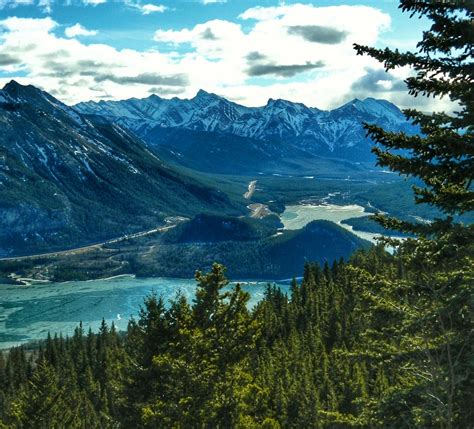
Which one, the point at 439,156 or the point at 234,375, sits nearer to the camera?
the point at 439,156

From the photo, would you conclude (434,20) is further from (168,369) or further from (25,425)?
(25,425)

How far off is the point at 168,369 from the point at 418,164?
50.0 feet

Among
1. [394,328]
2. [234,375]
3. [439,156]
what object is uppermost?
[439,156]

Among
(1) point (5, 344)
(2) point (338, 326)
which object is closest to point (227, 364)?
(2) point (338, 326)

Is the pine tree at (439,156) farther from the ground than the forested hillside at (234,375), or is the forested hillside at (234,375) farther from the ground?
the pine tree at (439,156)

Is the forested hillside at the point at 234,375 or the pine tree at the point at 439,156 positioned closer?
the pine tree at the point at 439,156

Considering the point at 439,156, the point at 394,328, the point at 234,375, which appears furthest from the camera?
the point at 234,375

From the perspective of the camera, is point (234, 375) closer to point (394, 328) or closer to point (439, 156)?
point (394, 328)

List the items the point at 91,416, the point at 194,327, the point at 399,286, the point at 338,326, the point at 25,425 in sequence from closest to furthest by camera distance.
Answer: the point at 399,286, the point at 194,327, the point at 25,425, the point at 338,326, the point at 91,416

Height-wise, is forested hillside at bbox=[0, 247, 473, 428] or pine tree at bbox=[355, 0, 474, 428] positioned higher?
pine tree at bbox=[355, 0, 474, 428]

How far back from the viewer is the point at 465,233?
14758 millimetres

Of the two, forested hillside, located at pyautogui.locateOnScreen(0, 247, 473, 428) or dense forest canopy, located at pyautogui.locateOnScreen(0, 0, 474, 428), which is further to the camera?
forested hillside, located at pyautogui.locateOnScreen(0, 247, 473, 428)

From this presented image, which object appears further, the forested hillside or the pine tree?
the forested hillside

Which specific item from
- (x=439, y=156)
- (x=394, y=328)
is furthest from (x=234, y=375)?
(x=439, y=156)
